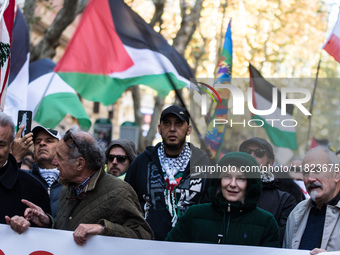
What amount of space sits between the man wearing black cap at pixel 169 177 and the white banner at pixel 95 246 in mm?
937

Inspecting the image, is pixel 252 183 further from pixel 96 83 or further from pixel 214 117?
pixel 96 83

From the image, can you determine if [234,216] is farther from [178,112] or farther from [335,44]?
[335,44]

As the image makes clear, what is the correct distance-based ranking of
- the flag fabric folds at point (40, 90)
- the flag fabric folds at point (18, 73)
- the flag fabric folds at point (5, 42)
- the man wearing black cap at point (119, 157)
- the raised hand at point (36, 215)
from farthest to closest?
the flag fabric folds at point (40, 90) → the flag fabric folds at point (18, 73) → the man wearing black cap at point (119, 157) → the flag fabric folds at point (5, 42) → the raised hand at point (36, 215)

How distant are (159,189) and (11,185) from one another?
134 centimetres

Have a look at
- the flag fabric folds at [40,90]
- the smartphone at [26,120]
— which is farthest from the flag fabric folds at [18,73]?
the smartphone at [26,120]

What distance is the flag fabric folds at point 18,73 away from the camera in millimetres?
6992

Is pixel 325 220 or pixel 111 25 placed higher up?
pixel 111 25

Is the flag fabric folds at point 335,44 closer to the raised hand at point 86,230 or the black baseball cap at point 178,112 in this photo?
the black baseball cap at point 178,112

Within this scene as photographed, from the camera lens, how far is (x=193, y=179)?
17.3 feet

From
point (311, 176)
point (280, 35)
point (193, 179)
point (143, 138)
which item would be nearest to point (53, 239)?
point (193, 179)

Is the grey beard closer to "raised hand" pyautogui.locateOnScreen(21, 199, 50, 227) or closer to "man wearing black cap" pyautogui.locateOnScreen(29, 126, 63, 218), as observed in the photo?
"raised hand" pyautogui.locateOnScreen(21, 199, 50, 227)

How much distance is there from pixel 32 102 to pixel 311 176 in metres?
4.66

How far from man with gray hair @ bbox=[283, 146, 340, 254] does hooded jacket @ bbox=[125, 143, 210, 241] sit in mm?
977

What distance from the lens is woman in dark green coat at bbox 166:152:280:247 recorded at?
4176mm
